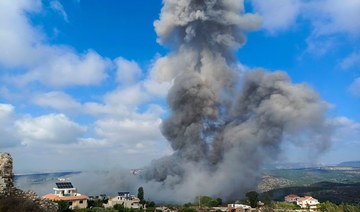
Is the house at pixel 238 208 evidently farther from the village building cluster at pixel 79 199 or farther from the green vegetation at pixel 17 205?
the green vegetation at pixel 17 205

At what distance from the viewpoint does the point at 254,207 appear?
60.5 metres

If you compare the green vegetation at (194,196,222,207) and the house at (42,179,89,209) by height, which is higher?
the house at (42,179,89,209)

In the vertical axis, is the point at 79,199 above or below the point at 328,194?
above

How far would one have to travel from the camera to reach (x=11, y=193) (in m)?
9.44

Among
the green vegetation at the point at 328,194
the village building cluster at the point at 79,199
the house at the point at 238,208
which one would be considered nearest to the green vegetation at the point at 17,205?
the village building cluster at the point at 79,199

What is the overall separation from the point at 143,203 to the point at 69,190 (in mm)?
12885

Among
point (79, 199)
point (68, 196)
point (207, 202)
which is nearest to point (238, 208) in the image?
point (207, 202)

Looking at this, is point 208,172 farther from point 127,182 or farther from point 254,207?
point 127,182

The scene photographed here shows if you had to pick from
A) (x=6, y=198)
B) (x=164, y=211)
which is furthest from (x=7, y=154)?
(x=164, y=211)

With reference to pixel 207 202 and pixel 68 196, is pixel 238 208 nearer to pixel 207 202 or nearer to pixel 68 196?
pixel 207 202

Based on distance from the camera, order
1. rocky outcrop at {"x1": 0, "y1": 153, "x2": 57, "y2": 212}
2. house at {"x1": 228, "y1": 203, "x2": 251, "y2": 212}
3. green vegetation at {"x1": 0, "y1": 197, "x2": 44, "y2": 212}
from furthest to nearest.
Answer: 1. house at {"x1": 228, "y1": 203, "x2": 251, "y2": 212}
2. rocky outcrop at {"x1": 0, "y1": 153, "x2": 57, "y2": 212}
3. green vegetation at {"x1": 0, "y1": 197, "x2": 44, "y2": 212}

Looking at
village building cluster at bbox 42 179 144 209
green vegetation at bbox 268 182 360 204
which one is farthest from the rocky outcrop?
green vegetation at bbox 268 182 360 204

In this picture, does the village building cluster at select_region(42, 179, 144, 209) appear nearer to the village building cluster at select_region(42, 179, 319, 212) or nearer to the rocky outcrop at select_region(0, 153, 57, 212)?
the village building cluster at select_region(42, 179, 319, 212)

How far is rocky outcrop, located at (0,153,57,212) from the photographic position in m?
9.14
